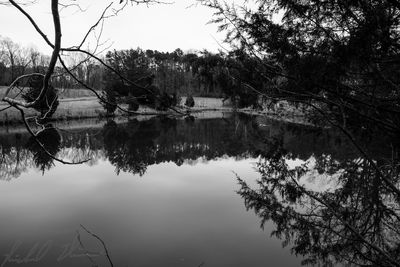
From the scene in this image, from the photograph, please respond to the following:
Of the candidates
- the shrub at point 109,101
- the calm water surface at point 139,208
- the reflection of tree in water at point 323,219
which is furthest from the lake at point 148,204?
the shrub at point 109,101

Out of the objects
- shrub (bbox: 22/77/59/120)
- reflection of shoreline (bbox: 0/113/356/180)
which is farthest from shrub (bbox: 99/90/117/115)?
reflection of shoreline (bbox: 0/113/356/180)

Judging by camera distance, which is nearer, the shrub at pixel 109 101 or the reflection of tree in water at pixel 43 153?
the shrub at pixel 109 101

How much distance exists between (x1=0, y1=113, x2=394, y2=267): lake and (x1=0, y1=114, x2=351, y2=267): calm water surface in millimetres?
25

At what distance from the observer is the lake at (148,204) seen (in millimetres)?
6316

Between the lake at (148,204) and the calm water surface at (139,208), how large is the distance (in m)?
0.03

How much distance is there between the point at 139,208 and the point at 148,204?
42 cm

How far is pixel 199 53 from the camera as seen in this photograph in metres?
4.96

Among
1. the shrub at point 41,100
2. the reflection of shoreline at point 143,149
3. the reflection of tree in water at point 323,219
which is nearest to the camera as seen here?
the shrub at point 41,100

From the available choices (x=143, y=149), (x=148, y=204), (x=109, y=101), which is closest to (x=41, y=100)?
(x=109, y=101)

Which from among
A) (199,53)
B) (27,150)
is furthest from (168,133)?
(199,53)

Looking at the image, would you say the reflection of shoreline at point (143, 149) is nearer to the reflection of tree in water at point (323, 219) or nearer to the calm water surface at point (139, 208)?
the calm water surface at point (139, 208)

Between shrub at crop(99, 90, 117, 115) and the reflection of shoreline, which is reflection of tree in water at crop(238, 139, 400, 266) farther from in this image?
the reflection of shoreline

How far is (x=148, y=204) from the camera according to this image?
959 cm

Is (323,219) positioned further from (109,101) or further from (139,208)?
(139,208)
